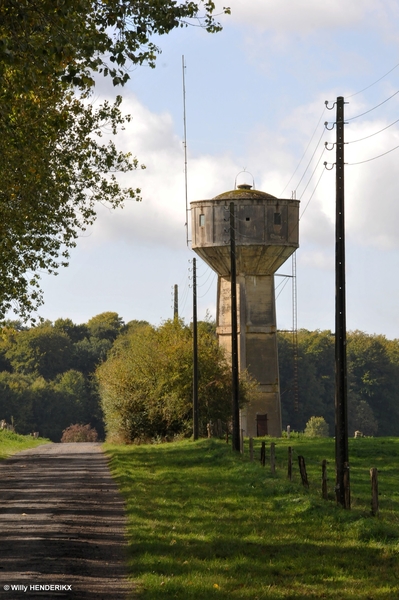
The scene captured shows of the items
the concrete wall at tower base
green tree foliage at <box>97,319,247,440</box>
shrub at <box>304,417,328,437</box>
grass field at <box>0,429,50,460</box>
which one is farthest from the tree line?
green tree foliage at <box>97,319,247,440</box>

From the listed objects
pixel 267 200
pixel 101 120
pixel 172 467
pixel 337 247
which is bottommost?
pixel 172 467

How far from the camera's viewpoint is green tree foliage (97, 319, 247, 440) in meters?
53.8

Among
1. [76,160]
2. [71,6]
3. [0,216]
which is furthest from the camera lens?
[76,160]

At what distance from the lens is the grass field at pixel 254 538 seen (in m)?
13.1

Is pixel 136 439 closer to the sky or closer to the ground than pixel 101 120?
closer to the ground

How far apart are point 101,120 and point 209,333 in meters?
29.6

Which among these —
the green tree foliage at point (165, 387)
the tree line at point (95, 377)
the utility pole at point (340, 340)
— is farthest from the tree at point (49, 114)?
the tree line at point (95, 377)

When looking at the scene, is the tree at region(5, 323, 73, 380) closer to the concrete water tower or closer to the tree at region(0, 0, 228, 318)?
the concrete water tower

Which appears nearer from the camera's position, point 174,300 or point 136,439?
point 136,439

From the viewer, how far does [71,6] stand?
14.7m

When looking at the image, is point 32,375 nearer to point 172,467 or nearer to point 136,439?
point 136,439

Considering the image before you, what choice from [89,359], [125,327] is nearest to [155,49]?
[89,359]

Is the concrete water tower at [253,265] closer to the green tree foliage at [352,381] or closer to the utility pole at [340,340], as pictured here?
the utility pole at [340,340]

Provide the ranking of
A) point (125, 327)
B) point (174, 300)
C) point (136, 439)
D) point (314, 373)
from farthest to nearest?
point (125, 327) < point (314, 373) < point (174, 300) < point (136, 439)
